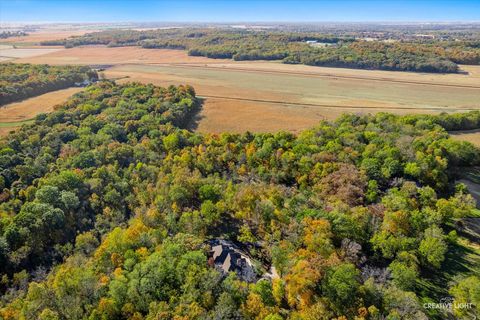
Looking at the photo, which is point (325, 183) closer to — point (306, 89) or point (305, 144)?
point (305, 144)

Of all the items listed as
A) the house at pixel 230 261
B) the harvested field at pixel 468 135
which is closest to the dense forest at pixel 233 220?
the house at pixel 230 261

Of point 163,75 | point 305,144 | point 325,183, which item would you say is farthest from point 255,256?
point 163,75

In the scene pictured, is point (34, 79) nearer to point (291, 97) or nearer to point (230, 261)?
point (291, 97)

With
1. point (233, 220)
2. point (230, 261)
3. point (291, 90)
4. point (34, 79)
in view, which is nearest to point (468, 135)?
point (291, 90)

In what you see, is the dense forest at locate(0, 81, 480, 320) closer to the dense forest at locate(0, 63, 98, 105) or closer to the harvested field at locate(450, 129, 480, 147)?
the harvested field at locate(450, 129, 480, 147)

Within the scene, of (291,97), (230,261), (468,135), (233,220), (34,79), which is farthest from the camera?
(34,79)

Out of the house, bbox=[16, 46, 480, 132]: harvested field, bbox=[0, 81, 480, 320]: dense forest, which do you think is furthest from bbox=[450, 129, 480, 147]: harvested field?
the house

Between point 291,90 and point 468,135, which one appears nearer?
point 468,135
